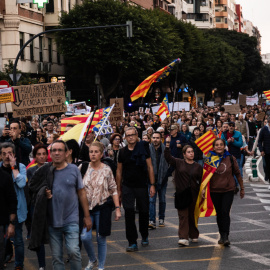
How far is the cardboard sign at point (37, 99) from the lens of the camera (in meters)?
17.2

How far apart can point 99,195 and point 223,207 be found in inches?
103

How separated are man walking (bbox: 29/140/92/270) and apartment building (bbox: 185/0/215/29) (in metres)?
122

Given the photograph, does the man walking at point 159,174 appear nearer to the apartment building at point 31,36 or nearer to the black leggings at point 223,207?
the black leggings at point 223,207

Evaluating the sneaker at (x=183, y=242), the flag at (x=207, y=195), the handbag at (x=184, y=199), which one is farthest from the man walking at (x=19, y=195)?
the flag at (x=207, y=195)

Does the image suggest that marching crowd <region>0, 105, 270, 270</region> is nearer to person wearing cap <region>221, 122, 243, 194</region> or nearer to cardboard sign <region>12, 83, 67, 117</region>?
person wearing cap <region>221, 122, 243, 194</region>

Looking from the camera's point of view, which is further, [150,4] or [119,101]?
[150,4]

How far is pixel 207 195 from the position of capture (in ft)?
36.1

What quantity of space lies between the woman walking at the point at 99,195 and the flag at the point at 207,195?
2.32 metres

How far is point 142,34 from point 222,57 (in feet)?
133

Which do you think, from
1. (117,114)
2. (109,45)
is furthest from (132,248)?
(109,45)

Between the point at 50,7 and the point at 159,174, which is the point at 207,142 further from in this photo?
the point at 50,7

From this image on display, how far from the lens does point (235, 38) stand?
110m

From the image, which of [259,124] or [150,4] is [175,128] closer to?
[259,124]

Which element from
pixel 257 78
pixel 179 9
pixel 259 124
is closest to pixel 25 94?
pixel 259 124
